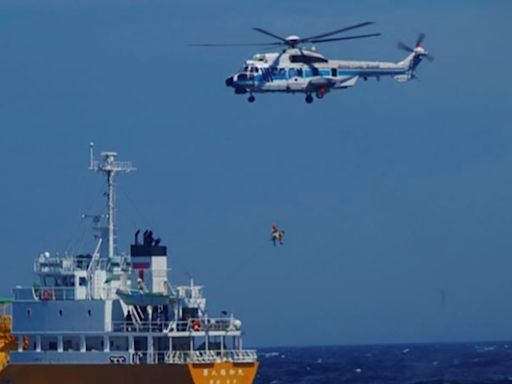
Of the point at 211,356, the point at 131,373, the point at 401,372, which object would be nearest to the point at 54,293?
the point at 131,373

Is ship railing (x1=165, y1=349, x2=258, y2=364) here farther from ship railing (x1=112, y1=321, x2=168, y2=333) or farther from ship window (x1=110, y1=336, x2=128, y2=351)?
ship window (x1=110, y1=336, x2=128, y2=351)

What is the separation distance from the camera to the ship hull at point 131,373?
58562 mm

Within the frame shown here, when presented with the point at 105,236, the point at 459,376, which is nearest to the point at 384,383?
the point at 459,376

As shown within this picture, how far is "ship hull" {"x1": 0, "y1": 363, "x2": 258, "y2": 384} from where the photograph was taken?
5856cm

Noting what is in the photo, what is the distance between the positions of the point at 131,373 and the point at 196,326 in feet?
7.86

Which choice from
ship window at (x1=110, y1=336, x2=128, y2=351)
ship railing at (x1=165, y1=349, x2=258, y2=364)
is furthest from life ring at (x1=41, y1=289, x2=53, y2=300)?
ship railing at (x1=165, y1=349, x2=258, y2=364)

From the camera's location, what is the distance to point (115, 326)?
6031 centimetres

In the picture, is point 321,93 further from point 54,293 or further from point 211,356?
point 211,356

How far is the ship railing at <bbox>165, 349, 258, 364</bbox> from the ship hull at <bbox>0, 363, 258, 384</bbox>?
195mm

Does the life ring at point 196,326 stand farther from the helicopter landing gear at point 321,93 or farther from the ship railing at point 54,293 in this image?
the helicopter landing gear at point 321,93

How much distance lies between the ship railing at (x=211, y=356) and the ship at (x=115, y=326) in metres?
0.03

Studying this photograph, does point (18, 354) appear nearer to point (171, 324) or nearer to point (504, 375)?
point (171, 324)

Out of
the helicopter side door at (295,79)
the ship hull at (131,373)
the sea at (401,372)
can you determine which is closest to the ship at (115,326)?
the ship hull at (131,373)

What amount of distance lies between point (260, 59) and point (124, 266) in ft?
95.7
